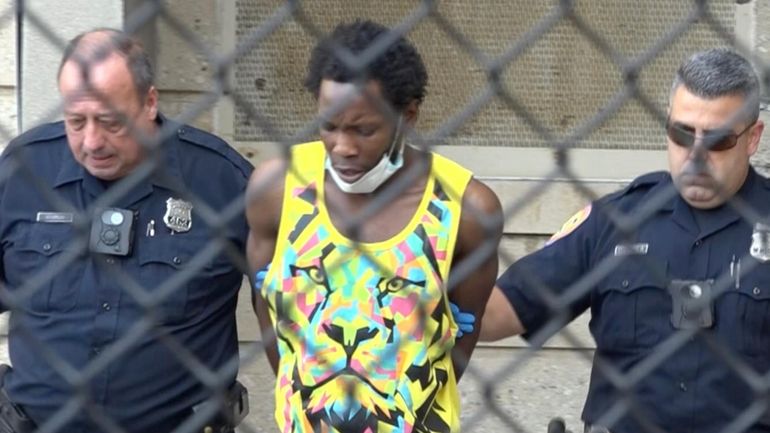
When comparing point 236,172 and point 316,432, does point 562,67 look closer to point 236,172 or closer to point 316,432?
point 236,172

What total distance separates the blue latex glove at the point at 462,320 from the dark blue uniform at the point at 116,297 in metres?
0.60

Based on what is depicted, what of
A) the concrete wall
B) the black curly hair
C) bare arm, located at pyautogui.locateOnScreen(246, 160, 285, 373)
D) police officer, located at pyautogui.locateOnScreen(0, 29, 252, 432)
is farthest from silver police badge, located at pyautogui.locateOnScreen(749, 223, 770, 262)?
the concrete wall

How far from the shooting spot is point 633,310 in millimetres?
3092

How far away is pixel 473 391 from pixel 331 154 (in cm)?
258

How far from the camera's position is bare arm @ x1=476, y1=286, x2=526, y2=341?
3.21m

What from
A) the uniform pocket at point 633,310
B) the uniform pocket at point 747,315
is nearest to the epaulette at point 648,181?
the uniform pocket at point 633,310

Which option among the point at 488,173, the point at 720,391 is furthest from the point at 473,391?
the point at 720,391

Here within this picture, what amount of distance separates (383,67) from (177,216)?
123 cm

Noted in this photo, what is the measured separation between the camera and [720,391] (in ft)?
9.86

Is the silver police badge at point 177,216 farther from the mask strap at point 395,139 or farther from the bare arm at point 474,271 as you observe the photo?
the mask strap at point 395,139

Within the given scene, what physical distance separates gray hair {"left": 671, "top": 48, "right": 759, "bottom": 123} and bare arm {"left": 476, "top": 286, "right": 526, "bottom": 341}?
556mm

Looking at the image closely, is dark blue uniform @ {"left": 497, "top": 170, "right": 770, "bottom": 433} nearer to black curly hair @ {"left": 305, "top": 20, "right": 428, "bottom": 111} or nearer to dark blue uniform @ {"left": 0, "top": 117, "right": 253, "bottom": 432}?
black curly hair @ {"left": 305, "top": 20, "right": 428, "bottom": 111}

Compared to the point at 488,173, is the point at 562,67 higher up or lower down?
higher up

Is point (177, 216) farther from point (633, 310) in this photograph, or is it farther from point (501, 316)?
point (633, 310)
